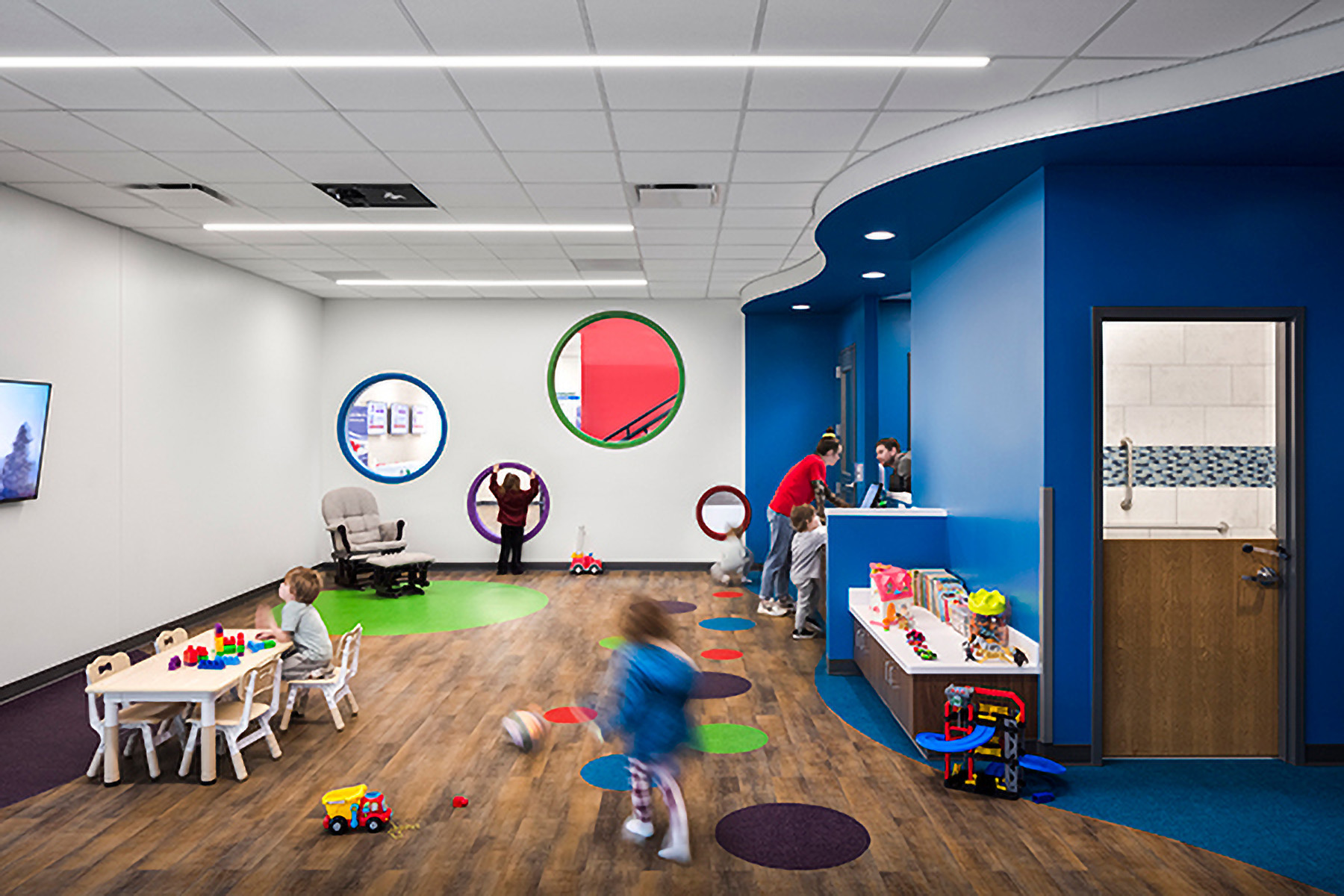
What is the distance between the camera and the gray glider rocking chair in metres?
9.06

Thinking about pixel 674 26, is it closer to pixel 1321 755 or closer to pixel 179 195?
pixel 179 195

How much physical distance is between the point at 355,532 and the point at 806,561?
5.22m

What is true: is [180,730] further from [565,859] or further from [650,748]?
[650,748]

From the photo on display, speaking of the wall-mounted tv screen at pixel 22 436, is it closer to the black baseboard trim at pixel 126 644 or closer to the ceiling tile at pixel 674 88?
the black baseboard trim at pixel 126 644

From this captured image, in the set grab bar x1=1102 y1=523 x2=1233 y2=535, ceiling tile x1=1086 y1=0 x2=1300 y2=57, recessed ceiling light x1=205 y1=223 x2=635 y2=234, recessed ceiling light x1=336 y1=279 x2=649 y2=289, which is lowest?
grab bar x1=1102 y1=523 x2=1233 y2=535

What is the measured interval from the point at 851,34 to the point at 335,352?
8.35 meters

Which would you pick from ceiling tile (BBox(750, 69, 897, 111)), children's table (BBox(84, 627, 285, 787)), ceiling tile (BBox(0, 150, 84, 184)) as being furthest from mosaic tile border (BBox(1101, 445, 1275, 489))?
ceiling tile (BBox(0, 150, 84, 184))

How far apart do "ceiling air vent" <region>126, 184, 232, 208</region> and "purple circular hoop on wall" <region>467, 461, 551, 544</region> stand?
479cm

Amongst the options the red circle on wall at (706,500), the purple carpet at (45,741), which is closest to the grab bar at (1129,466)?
the purple carpet at (45,741)

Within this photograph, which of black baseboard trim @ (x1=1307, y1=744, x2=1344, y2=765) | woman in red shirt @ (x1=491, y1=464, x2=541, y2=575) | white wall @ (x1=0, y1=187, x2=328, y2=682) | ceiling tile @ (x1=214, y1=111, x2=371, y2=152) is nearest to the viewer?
ceiling tile @ (x1=214, y1=111, x2=371, y2=152)

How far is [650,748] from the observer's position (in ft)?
10.9

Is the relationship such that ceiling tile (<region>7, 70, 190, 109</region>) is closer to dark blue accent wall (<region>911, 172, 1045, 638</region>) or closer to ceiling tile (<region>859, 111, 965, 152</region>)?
ceiling tile (<region>859, 111, 965, 152</region>)

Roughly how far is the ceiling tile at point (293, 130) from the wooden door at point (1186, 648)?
442cm

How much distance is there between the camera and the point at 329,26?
10.4ft
